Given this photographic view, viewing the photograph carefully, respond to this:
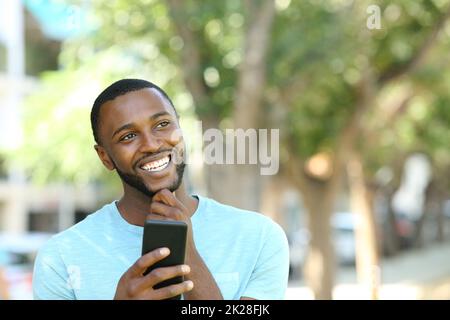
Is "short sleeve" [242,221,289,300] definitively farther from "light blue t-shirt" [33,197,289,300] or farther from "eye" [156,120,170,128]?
"eye" [156,120,170,128]

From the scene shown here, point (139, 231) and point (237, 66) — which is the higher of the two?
point (237, 66)

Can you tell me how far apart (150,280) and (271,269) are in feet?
1.15

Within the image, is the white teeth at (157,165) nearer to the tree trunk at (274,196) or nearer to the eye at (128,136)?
the eye at (128,136)

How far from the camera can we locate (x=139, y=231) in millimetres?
1740

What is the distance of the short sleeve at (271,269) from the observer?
172 centimetres

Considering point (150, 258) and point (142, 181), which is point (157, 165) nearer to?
point (142, 181)

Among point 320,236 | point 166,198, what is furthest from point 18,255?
point 166,198

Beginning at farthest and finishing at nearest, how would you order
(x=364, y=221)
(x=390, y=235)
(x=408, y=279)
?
(x=390, y=235)
(x=408, y=279)
(x=364, y=221)

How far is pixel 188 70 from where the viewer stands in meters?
7.19

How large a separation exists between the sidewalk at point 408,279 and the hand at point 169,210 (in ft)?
33.9

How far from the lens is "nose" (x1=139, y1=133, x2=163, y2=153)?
1669mm

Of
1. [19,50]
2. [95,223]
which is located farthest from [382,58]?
[19,50]

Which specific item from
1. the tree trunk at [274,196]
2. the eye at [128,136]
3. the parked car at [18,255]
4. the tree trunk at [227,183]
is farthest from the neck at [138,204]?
the tree trunk at [274,196]

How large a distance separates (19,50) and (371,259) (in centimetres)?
1272
